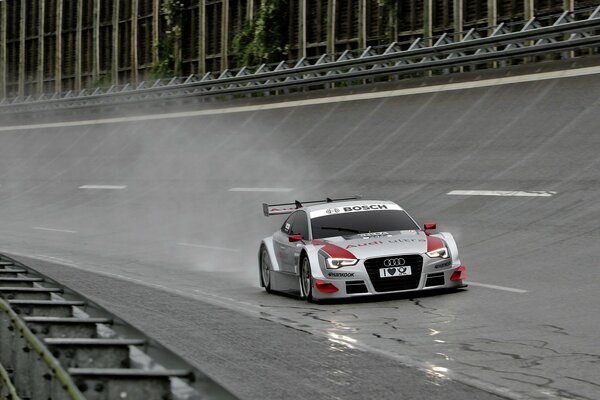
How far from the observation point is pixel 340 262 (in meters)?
14.8

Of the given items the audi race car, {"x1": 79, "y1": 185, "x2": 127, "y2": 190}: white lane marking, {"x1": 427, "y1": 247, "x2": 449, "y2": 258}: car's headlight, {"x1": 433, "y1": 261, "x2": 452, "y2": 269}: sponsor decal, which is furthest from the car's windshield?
{"x1": 79, "y1": 185, "x2": 127, "y2": 190}: white lane marking

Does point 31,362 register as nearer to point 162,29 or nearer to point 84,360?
point 84,360

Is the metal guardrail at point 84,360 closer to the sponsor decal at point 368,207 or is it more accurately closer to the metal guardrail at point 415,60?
the sponsor decal at point 368,207

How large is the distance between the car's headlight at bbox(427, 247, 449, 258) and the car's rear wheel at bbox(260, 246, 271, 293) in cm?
292

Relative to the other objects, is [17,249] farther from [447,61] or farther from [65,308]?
[65,308]

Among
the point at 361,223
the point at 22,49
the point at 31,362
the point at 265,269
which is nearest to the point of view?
the point at 31,362

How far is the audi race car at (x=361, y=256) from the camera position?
1476 centimetres

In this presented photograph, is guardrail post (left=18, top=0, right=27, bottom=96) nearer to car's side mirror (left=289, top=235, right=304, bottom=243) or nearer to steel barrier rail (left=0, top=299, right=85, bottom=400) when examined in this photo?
car's side mirror (left=289, top=235, right=304, bottom=243)

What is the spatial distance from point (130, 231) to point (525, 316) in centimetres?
2208

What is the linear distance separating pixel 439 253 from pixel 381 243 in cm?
75

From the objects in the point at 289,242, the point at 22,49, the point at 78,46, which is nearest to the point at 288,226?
the point at 289,242

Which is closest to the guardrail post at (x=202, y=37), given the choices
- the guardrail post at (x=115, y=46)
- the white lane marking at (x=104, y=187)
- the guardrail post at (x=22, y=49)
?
the guardrail post at (x=115, y=46)

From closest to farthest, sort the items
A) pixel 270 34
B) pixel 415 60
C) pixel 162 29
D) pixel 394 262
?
pixel 394 262 → pixel 415 60 → pixel 270 34 → pixel 162 29

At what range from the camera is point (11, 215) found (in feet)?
143
